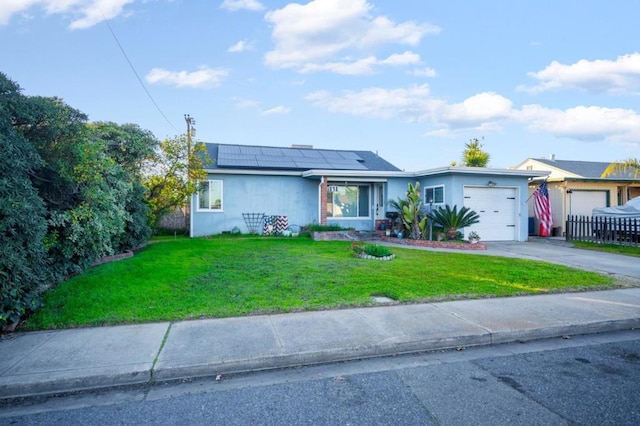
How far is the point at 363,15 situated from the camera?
41.6 ft

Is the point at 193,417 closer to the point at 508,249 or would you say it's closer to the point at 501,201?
the point at 508,249

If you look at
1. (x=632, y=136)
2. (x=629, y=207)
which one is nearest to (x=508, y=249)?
(x=629, y=207)

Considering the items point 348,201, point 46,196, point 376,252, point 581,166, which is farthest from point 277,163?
point 581,166

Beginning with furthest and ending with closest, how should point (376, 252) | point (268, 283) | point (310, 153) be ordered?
point (310, 153) → point (376, 252) → point (268, 283)

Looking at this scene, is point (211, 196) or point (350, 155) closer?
point (211, 196)

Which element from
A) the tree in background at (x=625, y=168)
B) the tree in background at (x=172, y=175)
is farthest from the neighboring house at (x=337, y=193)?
the tree in background at (x=625, y=168)

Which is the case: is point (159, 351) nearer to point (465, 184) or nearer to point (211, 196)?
point (211, 196)

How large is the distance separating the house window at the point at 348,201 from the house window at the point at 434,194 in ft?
9.22

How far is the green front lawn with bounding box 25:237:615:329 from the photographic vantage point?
5625 mm

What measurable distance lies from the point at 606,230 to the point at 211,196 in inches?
621

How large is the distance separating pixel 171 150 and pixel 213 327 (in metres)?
11.1

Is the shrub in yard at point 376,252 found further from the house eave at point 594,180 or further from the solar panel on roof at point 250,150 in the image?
the house eave at point 594,180

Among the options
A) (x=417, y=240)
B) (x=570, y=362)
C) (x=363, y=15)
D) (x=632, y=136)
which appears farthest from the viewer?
(x=632, y=136)

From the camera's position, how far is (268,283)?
7293mm
